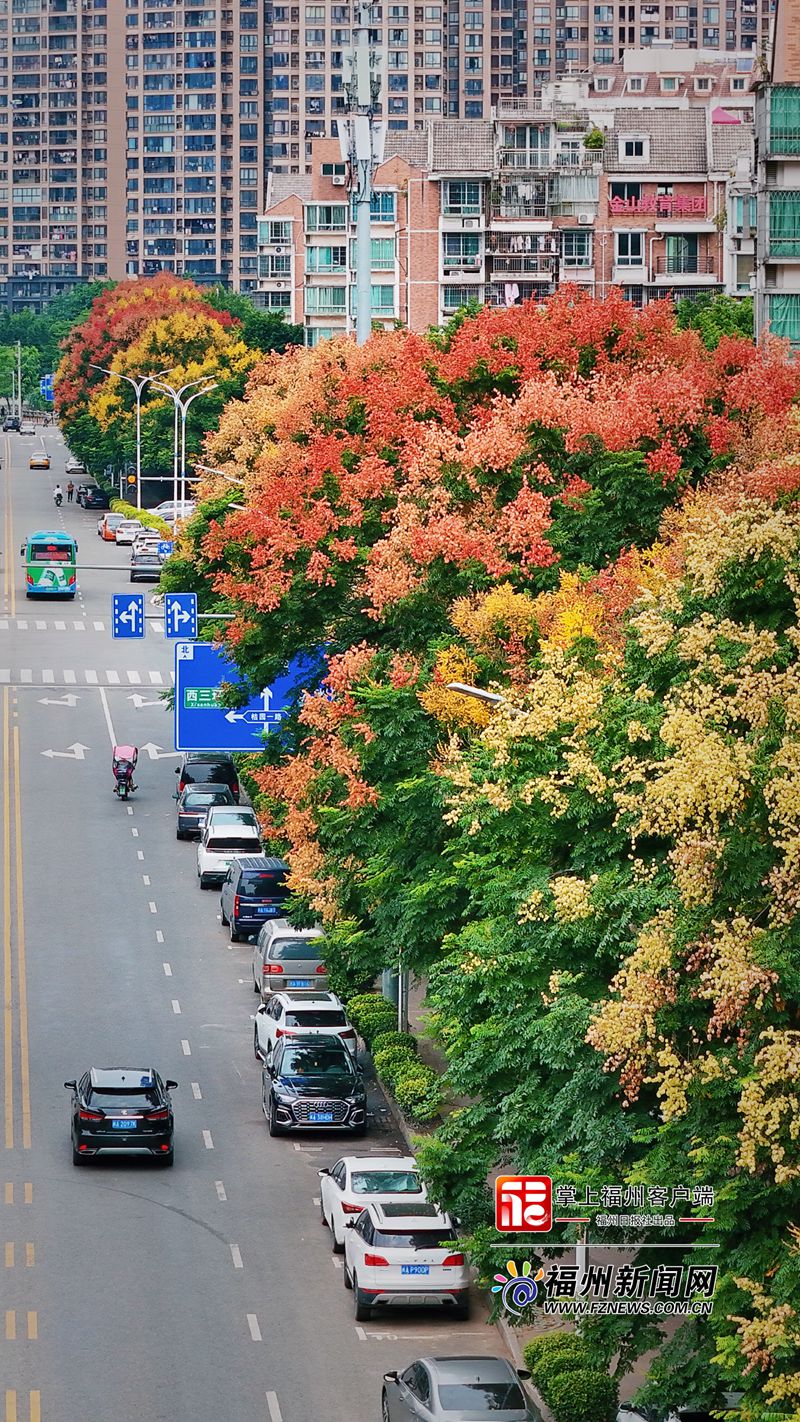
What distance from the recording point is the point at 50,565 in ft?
321

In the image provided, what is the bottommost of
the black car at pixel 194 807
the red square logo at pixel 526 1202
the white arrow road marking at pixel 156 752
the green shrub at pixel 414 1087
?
the white arrow road marking at pixel 156 752

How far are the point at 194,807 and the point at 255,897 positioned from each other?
10601 millimetres

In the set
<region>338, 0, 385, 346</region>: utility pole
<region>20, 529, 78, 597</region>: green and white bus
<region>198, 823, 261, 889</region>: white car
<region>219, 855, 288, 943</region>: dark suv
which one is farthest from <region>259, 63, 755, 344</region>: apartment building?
<region>219, 855, 288, 943</region>: dark suv

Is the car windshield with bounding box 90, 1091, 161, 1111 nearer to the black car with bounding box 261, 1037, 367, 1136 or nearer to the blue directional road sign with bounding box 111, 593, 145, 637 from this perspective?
the black car with bounding box 261, 1037, 367, 1136

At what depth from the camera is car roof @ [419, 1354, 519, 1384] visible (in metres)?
25.1

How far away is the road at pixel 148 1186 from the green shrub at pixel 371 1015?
151 cm

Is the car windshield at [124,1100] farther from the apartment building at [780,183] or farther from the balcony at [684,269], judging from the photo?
the balcony at [684,269]

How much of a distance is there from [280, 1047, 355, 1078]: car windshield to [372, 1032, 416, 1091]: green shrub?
72 centimetres

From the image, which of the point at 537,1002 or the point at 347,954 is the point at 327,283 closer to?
the point at 347,954

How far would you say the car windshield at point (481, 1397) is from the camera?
80.9 feet

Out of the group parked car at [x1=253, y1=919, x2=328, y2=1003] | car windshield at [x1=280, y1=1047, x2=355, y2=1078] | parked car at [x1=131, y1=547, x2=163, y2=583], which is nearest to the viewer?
car windshield at [x1=280, y1=1047, x2=355, y2=1078]

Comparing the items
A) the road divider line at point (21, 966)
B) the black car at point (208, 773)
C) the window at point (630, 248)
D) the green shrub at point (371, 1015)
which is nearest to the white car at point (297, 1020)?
the green shrub at point (371, 1015)

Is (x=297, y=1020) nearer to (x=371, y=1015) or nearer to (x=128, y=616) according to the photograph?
(x=371, y=1015)

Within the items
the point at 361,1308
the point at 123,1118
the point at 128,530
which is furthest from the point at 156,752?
the point at 128,530
